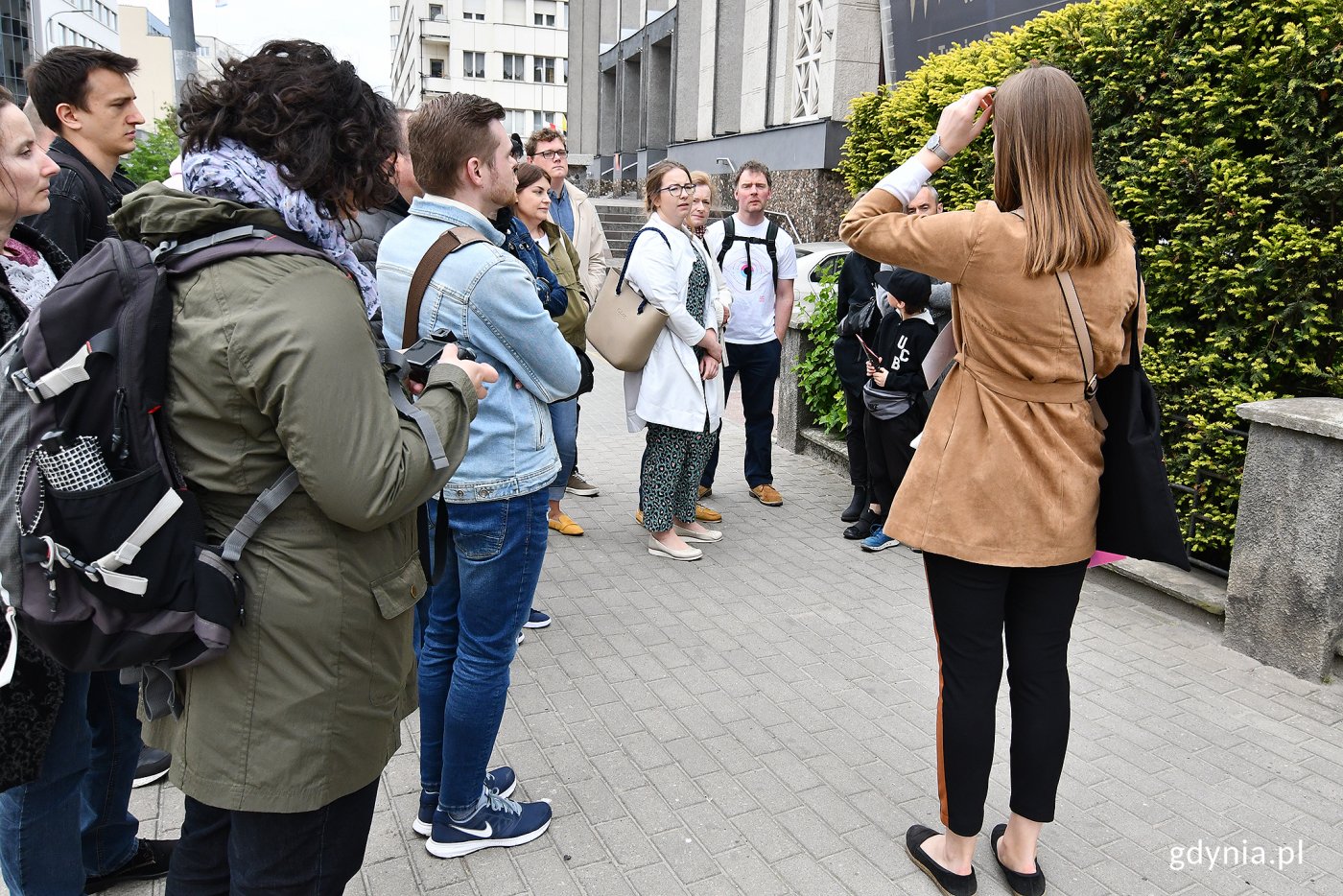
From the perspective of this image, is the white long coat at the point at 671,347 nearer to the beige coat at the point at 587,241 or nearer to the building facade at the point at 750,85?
the beige coat at the point at 587,241

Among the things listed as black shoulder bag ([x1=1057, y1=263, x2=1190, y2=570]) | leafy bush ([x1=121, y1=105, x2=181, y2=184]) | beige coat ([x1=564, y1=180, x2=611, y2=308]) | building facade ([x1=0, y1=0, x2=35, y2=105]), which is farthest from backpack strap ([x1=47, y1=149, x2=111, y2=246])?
building facade ([x1=0, y1=0, x2=35, y2=105])

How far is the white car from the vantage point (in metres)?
7.67

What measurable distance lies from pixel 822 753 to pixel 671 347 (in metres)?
2.62

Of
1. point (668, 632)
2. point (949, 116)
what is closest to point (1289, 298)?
point (949, 116)

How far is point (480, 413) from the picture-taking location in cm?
276

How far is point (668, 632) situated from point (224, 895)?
2.72m

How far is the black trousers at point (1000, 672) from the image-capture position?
2.70 m

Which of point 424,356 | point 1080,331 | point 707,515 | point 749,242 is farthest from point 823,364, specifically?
point 424,356

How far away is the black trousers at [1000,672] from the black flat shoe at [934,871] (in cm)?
14

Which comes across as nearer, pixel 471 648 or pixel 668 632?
pixel 471 648

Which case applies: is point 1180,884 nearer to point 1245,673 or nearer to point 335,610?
point 1245,673

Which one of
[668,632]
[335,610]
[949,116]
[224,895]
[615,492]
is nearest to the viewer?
[335,610]

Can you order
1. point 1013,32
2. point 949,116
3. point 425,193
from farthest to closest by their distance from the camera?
point 1013,32, point 425,193, point 949,116

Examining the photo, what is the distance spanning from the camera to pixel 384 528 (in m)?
1.95
